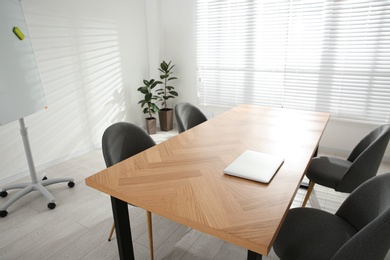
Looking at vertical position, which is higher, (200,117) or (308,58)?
(308,58)

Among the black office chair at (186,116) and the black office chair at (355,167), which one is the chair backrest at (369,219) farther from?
the black office chair at (186,116)

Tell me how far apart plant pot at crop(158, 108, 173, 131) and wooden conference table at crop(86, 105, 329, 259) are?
2.41 m

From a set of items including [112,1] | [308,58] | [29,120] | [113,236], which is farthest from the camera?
[112,1]

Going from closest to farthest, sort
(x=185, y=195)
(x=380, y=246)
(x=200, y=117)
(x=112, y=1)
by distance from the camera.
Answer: (x=380, y=246) < (x=185, y=195) < (x=200, y=117) < (x=112, y=1)

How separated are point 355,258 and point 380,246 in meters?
0.09

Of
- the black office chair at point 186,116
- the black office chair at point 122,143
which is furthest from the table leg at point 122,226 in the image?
the black office chair at point 186,116

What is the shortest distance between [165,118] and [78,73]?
1.58m

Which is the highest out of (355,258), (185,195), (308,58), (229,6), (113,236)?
(229,6)

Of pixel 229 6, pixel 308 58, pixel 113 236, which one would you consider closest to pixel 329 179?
pixel 113 236

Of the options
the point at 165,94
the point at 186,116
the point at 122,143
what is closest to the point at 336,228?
the point at 122,143

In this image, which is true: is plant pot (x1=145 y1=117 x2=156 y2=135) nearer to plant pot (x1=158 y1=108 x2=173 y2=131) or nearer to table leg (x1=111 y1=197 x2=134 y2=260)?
plant pot (x1=158 y1=108 x2=173 y2=131)

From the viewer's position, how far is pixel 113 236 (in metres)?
2.02

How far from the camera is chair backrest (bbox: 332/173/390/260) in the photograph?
2.94ft

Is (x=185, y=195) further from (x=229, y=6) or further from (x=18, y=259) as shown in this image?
(x=229, y=6)
